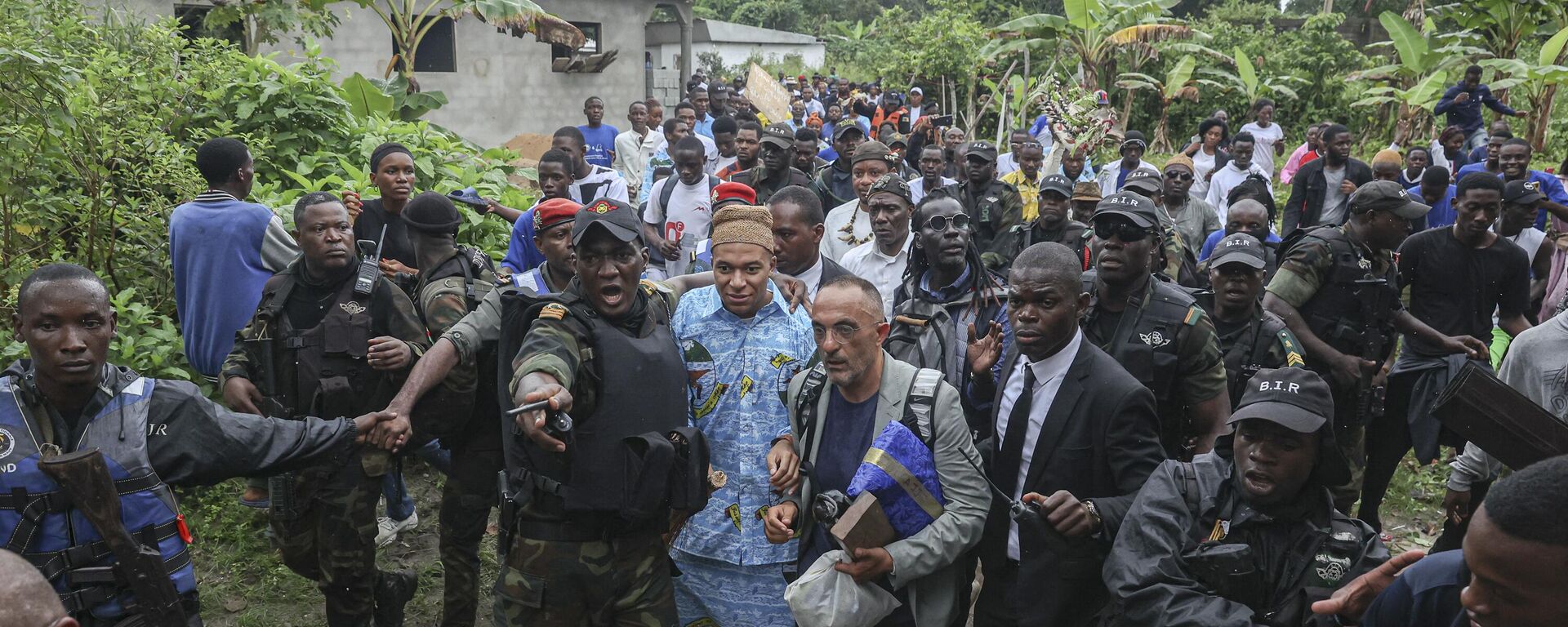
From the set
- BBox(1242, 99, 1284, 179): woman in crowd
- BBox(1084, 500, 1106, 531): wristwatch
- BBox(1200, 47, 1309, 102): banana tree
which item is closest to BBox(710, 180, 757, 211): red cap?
BBox(1084, 500, 1106, 531): wristwatch

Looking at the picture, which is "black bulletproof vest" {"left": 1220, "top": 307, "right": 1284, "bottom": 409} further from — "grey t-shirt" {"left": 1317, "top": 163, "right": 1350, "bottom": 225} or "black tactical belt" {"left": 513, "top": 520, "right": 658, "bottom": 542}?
"grey t-shirt" {"left": 1317, "top": 163, "right": 1350, "bottom": 225}

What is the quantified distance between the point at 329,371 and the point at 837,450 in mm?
2514

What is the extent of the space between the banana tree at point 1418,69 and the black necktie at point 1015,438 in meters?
15.3

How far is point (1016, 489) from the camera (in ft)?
13.0

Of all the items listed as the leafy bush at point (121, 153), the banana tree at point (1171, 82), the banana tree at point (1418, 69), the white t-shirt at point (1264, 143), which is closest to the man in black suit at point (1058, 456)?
the leafy bush at point (121, 153)

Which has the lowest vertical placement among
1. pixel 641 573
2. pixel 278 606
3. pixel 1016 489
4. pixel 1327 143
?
pixel 278 606

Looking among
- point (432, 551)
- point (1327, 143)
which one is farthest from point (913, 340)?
point (1327, 143)

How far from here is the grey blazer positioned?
3602 mm

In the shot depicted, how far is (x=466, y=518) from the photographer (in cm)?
519

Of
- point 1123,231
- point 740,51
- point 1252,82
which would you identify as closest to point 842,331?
point 1123,231

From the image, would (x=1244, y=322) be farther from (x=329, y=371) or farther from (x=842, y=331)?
(x=329, y=371)

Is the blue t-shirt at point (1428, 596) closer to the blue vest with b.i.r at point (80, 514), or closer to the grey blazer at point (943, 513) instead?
the grey blazer at point (943, 513)

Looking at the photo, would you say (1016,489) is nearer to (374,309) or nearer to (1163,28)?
(374,309)

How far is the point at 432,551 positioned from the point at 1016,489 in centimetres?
392
